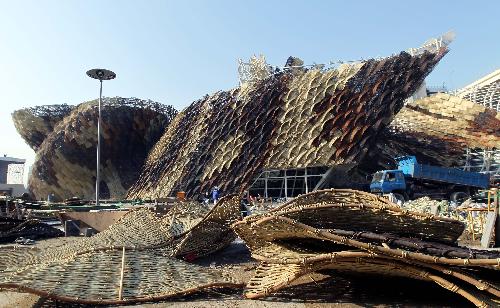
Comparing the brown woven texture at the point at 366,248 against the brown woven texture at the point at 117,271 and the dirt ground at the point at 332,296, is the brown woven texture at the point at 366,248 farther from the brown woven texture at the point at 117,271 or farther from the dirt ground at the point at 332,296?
the brown woven texture at the point at 117,271

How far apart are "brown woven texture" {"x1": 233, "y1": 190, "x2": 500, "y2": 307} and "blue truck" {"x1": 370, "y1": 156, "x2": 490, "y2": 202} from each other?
1893 centimetres

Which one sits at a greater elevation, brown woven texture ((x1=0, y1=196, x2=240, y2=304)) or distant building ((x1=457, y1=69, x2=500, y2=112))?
distant building ((x1=457, y1=69, x2=500, y2=112))

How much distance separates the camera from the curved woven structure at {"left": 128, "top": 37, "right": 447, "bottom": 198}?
2758cm

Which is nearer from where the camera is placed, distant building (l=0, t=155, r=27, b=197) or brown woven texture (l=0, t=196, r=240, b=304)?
brown woven texture (l=0, t=196, r=240, b=304)

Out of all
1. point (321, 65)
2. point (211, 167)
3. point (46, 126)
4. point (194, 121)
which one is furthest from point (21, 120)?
point (321, 65)

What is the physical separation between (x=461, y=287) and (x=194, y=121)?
3317cm

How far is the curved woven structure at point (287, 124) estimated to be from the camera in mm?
27578

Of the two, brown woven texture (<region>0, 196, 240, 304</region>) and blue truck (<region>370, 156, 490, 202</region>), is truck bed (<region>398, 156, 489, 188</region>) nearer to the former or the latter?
blue truck (<region>370, 156, 490, 202</region>)

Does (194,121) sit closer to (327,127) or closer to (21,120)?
(327,127)

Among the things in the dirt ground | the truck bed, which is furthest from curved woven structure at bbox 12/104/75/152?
the dirt ground

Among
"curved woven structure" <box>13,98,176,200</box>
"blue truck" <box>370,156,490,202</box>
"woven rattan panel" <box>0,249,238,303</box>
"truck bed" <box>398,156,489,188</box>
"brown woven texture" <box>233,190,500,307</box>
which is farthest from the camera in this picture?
"curved woven structure" <box>13,98,176,200</box>

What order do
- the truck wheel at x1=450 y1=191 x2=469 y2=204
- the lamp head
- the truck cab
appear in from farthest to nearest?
the truck wheel at x1=450 y1=191 x2=469 y2=204, the truck cab, the lamp head

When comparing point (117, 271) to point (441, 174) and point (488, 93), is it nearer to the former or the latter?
point (441, 174)

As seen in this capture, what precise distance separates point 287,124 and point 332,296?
83.6ft
